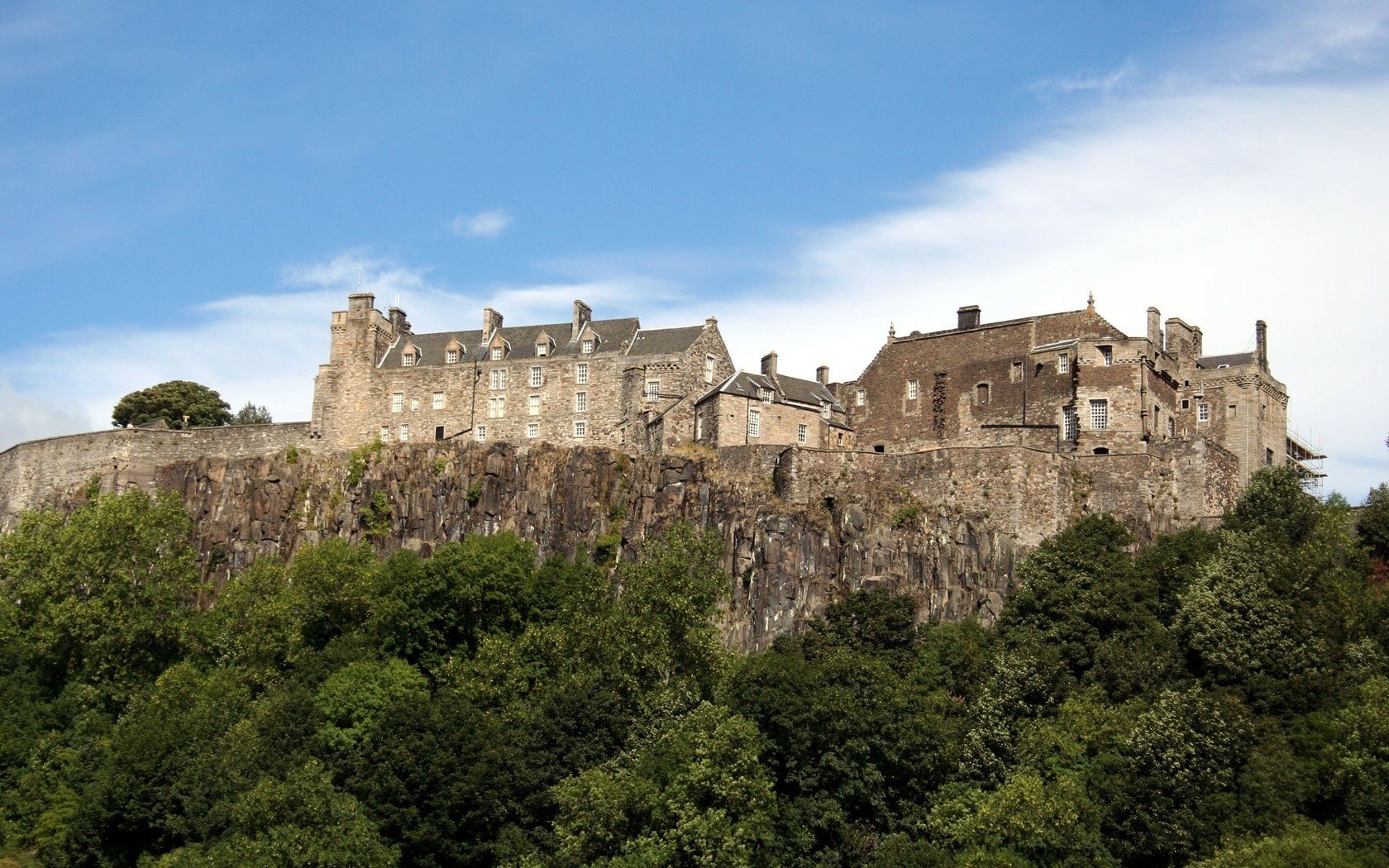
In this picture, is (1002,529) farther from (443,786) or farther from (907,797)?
(443,786)

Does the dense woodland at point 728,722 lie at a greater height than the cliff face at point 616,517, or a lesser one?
lesser

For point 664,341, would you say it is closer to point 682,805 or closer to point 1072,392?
point 1072,392

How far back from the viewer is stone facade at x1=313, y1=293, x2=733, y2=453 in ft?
237

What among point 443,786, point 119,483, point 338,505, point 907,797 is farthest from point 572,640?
point 119,483

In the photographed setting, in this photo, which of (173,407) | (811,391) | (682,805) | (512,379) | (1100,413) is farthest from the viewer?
(173,407)

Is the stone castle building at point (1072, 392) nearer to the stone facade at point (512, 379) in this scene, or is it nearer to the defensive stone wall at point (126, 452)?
the stone facade at point (512, 379)

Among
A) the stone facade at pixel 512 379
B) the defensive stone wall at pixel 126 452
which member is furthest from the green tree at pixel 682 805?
the defensive stone wall at pixel 126 452

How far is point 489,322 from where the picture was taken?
255ft

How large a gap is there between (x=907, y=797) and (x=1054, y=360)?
24.2 m

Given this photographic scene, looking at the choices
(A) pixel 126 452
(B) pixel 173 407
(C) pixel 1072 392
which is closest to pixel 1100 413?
(C) pixel 1072 392

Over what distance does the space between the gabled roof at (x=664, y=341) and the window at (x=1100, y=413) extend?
18901 mm

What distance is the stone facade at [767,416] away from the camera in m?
67.2

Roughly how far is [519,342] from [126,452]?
1924cm

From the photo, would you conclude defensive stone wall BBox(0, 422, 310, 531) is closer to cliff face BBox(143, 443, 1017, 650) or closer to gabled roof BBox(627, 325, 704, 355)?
cliff face BBox(143, 443, 1017, 650)
